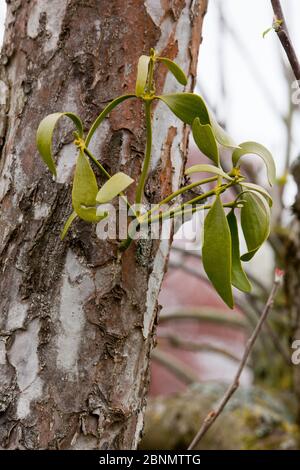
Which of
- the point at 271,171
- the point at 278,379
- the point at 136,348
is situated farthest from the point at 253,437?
the point at 271,171

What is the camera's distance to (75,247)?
0.62 meters

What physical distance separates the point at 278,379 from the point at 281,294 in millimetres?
286

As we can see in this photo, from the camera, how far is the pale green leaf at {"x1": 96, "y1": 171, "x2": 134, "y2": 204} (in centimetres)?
51

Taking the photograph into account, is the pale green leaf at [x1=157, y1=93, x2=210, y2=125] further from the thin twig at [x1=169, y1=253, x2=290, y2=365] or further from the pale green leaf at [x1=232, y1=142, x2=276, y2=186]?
the thin twig at [x1=169, y1=253, x2=290, y2=365]

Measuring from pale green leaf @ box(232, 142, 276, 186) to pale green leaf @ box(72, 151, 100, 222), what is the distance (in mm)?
137

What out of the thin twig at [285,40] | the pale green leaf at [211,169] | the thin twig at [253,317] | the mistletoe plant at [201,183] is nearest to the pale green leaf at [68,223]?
the mistletoe plant at [201,183]

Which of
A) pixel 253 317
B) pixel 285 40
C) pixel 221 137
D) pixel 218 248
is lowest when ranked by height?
pixel 218 248

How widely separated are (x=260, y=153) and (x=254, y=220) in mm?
61

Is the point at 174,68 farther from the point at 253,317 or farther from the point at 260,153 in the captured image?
the point at 253,317

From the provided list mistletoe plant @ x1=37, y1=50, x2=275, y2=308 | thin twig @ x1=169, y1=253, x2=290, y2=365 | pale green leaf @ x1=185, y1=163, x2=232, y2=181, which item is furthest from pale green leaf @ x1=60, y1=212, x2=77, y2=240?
thin twig @ x1=169, y1=253, x2=290, y2=365

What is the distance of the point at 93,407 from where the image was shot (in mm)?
602

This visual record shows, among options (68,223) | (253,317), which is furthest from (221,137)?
(253,317)

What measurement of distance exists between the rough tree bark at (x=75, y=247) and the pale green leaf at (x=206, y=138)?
4.3 inches

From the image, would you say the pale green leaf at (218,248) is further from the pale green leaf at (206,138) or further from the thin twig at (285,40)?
the thin twig at (285,40)
